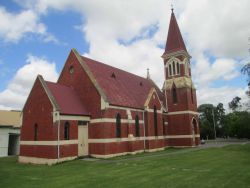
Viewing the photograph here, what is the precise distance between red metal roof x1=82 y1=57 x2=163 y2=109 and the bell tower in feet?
16.7

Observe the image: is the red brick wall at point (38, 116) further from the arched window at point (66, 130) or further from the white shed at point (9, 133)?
the white shed at point (9, 133)

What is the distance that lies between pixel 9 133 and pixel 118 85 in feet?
62.9

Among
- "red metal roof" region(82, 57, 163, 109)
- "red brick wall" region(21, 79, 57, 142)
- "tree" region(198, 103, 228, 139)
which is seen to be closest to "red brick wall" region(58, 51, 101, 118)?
"red metal roof" region(82, 57, 163, 109)

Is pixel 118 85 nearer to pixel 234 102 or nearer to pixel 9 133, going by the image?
pixel 9 133

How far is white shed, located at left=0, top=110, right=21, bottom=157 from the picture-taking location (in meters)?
39.3

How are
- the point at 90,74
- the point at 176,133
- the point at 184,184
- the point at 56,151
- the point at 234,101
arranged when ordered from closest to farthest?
the point at 184,184
the point at 56,151
the point at 90,74
the point at 176,133
the point at 234,101

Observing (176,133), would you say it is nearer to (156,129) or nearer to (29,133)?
(156,129)

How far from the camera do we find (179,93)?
43.2 m

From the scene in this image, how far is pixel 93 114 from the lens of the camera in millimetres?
29312

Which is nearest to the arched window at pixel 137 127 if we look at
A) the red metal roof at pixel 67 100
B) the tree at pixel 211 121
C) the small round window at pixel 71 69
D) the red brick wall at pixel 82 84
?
the red brick wall at pixel 82 84

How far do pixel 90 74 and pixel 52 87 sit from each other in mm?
4545

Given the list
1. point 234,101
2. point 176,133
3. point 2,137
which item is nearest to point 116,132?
point 176,133

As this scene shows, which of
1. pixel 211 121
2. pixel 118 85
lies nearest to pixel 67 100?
pixel 118 85

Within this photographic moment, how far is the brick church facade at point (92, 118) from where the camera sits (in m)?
26.5
